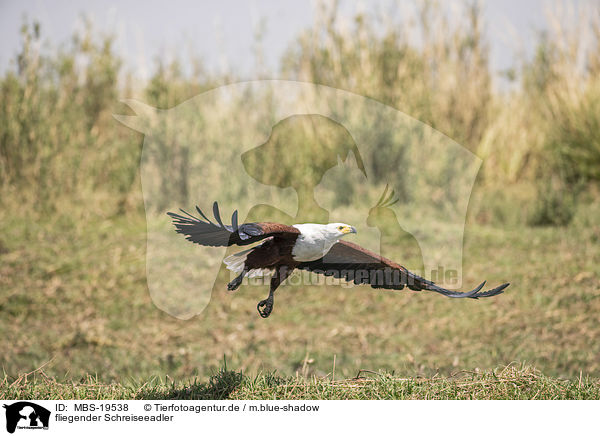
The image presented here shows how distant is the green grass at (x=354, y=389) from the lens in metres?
2.02

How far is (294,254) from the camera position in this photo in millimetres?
1476

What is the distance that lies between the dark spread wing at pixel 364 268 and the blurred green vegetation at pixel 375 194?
3.50 ft

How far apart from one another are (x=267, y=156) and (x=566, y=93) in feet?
9.65

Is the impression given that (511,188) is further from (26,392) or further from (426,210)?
(26,392)

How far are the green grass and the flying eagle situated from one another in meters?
0.53

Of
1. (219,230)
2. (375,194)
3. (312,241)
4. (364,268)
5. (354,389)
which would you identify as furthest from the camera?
(375,194)

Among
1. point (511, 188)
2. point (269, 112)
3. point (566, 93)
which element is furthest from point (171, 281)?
point (566, 93)

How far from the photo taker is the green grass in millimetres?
2021
